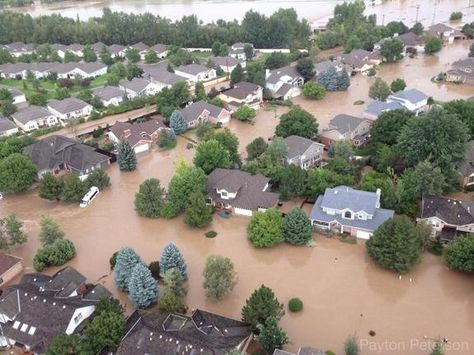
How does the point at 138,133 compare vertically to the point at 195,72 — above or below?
below

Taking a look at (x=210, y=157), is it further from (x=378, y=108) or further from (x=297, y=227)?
(x=378, y=108)

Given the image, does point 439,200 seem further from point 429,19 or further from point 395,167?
point 429,19

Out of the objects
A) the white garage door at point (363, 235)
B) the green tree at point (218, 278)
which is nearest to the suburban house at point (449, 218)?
the white garage door at point (363, 235)

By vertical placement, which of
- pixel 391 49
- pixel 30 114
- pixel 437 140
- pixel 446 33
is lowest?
pixel 30 114

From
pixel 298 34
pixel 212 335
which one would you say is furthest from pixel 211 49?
pixel 212 335

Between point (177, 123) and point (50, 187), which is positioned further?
point (177, 123)

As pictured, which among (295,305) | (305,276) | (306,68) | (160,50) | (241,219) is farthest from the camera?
(160,50)

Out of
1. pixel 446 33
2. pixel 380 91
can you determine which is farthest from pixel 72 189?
pixel 446 33

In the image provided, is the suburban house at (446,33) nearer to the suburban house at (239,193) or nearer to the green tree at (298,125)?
the green tree at (298,125)
